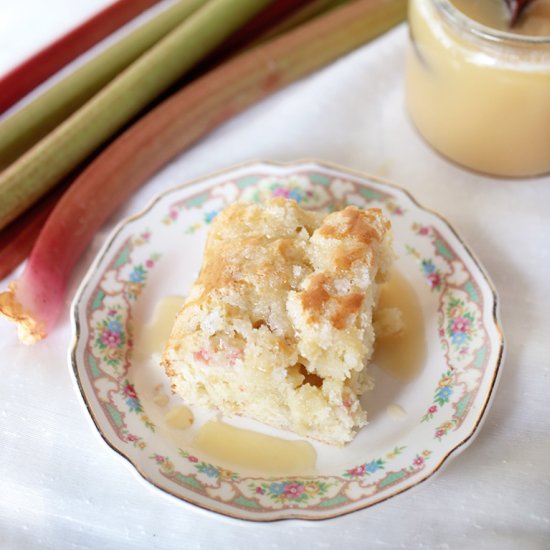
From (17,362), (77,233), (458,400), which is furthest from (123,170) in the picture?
(458,400)

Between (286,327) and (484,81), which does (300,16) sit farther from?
(286,327)

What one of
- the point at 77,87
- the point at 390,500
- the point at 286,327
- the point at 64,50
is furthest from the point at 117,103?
the point at 390,500

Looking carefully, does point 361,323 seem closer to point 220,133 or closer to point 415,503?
point 415,503

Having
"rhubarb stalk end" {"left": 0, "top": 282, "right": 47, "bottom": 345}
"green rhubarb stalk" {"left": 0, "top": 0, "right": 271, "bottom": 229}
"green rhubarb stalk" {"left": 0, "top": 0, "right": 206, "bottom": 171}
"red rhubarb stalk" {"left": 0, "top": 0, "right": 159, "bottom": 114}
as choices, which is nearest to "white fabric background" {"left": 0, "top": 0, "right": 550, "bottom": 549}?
"rhubarb stalk end" {"left": 0, "top": 282, "right": 47, "bottom": 345}

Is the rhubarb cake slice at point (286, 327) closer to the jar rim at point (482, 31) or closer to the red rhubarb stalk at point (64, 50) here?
the jar rim at point (482, 31)

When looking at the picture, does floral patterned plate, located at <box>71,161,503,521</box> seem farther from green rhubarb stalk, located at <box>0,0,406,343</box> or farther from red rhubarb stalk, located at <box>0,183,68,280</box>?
red rhubarb stalk, located at <box>0,183,68,280</box>

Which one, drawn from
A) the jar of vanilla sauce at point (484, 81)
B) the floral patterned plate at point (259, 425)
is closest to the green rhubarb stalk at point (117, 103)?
the floral patterned plate at point (259, 425)
